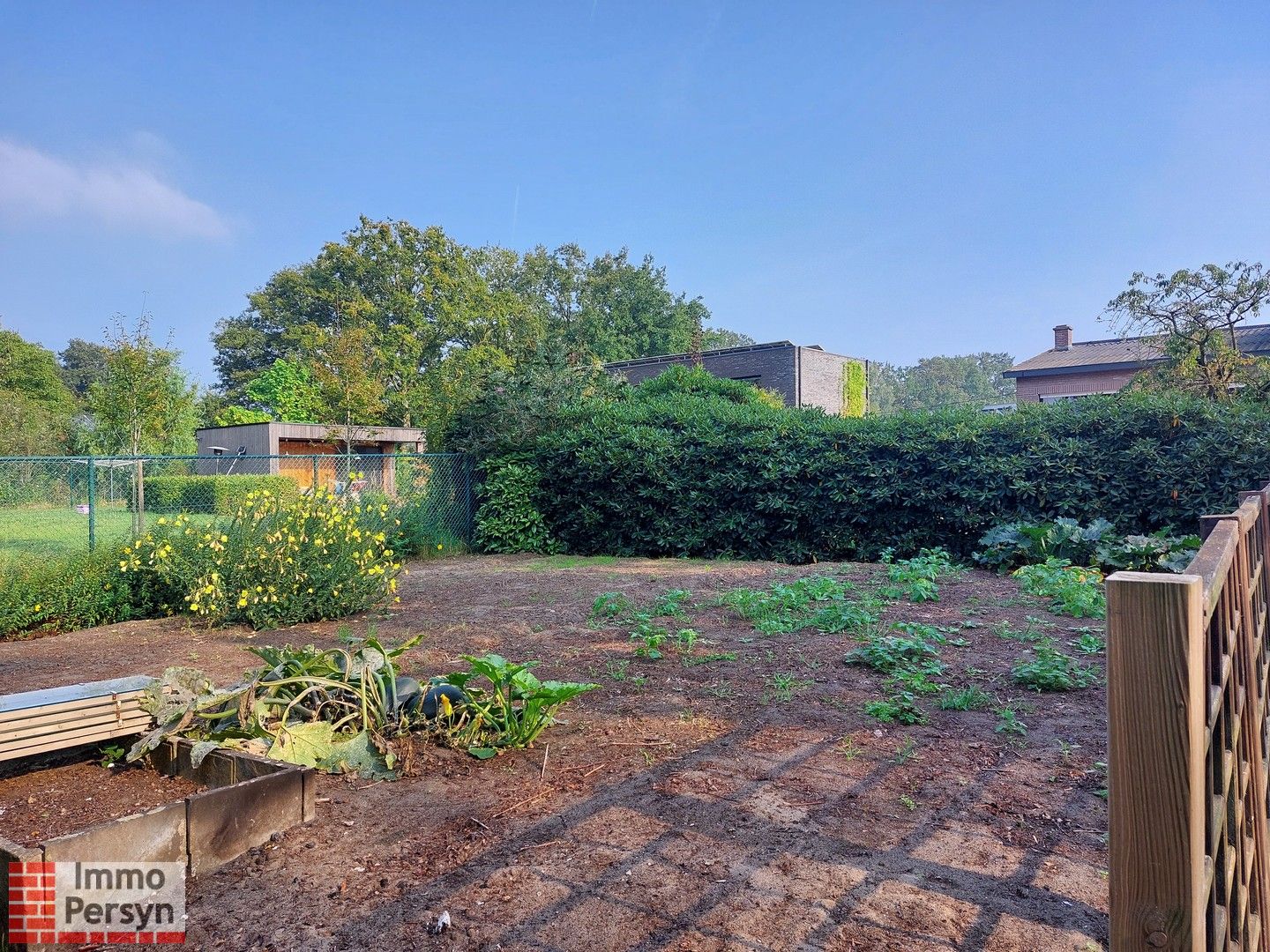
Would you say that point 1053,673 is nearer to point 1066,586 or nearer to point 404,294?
point 1066,586

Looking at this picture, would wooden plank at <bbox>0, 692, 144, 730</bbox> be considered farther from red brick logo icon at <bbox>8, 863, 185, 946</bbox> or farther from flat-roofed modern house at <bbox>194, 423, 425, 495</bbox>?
flat-roofed modern house at <bbox>194, 423, 425, 495</bbox>

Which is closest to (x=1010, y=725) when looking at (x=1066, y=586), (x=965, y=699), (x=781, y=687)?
(x=965, y=699)

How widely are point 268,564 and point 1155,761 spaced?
6836 millimetres

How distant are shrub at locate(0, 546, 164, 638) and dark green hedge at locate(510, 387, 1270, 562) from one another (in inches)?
259

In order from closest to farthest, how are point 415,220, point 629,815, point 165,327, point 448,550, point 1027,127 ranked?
1. point 629,815
2. point 448,550
3. point 1027,127
4. point 165,327
5. point 415,220

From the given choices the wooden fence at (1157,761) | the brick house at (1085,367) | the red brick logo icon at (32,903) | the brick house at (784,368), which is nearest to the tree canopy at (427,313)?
the brick house at (784,368)

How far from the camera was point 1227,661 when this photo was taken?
1.36 metres

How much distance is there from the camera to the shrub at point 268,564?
258 inches

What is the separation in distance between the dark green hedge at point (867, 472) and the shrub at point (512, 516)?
232 millimetres

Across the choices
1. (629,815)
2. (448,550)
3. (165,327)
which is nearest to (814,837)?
(629,815)

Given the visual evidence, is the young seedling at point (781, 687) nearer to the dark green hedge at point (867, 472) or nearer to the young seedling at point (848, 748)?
the young seedling at point (848, 748)

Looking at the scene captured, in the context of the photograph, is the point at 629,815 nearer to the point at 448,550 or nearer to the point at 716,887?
the point at 716,887

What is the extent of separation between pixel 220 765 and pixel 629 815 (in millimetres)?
1671

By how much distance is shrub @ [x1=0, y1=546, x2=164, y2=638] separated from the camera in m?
6.70
